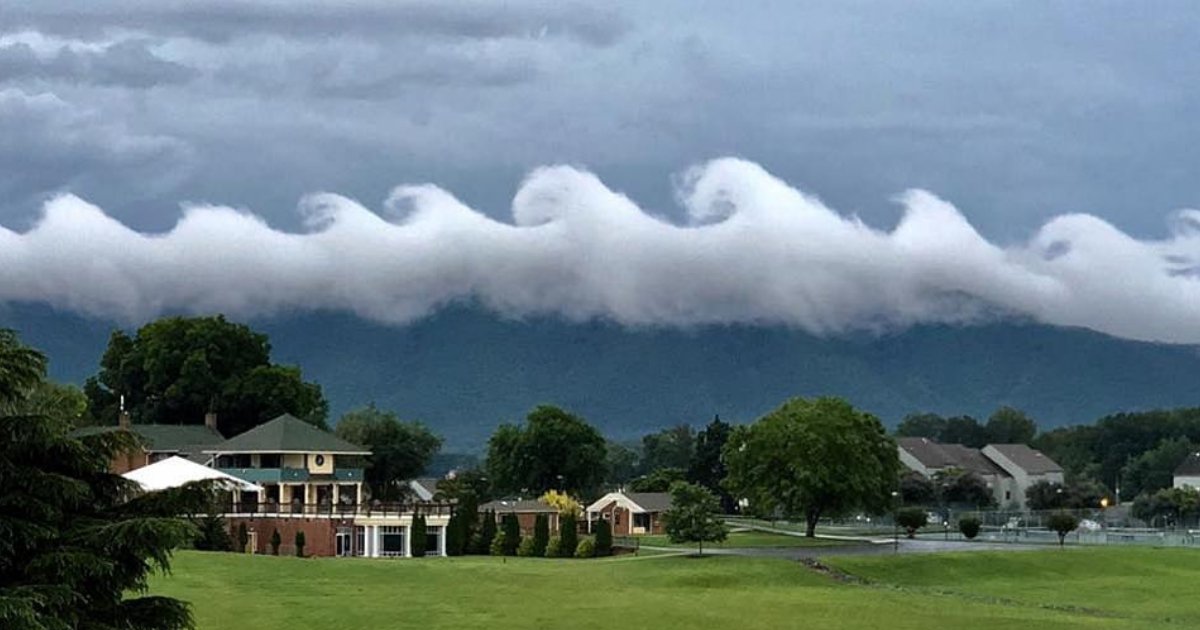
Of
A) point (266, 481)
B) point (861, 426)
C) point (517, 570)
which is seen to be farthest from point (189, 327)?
point (517, 570)

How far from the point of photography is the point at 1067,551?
→ 82.8 meters

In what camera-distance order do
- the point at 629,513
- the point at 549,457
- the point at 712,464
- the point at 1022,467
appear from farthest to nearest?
the point at 1022,467 → the point at 712,464 → the point at 549,457 → the point at 629,513

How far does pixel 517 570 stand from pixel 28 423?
45.4m

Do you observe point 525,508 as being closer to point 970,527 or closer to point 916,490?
point 970,527

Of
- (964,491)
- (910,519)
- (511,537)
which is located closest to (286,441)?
(511,537)

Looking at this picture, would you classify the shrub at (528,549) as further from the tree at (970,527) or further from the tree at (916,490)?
the tree at (916,490)

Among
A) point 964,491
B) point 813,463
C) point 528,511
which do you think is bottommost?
point 528,511

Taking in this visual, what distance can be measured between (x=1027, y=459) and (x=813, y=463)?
292 feet

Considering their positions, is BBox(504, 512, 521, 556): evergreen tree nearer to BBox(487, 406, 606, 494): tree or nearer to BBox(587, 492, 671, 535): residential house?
BBox(587, 492, 671, 535): residential house

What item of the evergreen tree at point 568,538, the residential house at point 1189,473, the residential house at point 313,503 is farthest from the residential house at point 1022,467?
the evergreen tree at point 568,538

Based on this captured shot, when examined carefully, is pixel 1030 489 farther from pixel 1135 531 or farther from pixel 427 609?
pixel 427 609

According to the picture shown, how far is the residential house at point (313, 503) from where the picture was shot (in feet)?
273

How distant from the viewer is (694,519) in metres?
79.0

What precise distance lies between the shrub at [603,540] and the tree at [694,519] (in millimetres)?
3115
